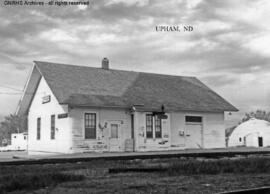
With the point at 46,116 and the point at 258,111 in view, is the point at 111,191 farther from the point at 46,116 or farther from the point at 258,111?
the point at 258,111

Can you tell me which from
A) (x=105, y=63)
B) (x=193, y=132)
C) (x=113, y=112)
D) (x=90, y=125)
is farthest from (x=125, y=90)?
(x=193, y=132)

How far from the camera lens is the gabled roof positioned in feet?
95.6

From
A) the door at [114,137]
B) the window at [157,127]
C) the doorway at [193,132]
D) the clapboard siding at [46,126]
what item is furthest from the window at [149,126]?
the clapboard siding at [46,126]

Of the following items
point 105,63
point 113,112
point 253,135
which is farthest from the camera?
point 253,135

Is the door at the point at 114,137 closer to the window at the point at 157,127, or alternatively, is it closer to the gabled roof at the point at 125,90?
the gabled roof at the point at 125,90

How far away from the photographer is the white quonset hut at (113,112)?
28766 mm

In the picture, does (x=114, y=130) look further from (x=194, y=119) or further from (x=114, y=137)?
(x=194, y=119)

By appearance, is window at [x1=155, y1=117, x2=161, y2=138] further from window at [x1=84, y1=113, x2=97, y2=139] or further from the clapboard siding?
the clapboard siding

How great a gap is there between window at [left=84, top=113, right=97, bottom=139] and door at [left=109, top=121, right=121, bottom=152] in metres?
1.29

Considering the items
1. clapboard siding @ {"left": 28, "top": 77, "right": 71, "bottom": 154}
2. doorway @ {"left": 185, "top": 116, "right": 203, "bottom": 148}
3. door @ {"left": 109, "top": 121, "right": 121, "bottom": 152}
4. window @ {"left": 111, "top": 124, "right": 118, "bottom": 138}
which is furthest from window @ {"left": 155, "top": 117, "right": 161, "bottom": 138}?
clapboard siding @ {"left": 28, "top": 77, "right": 71, "bottom": 154}

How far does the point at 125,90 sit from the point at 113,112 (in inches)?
113

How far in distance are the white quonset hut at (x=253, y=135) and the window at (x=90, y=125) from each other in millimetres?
25473

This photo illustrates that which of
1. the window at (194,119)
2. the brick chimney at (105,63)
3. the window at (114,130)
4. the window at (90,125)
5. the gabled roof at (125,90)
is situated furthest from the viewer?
the brick chimney at (105,63)

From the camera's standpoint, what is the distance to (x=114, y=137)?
98.4ft
